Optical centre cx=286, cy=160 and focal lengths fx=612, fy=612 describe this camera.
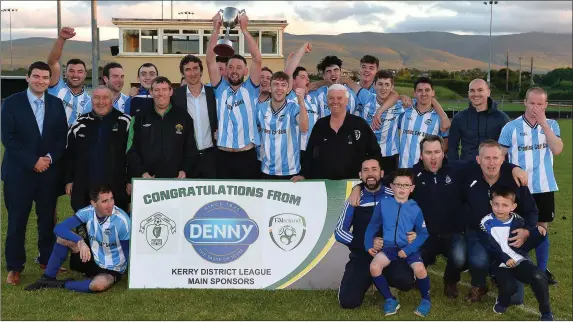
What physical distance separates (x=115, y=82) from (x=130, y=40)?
1143 inches

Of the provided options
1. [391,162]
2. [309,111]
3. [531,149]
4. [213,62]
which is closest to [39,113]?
[213,62]

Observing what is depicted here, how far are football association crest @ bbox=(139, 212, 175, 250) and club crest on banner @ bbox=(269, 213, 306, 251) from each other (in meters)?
0.90

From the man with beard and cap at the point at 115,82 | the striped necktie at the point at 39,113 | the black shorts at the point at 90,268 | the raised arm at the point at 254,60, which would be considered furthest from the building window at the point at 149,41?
the black shorts at the point at 90,268

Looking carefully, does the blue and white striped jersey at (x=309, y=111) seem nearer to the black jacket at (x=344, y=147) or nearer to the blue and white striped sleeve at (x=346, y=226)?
the black jacket at (x=344, y=147)

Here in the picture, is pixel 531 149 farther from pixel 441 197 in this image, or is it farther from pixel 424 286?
pixel 424 286

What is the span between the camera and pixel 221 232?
5438 mm

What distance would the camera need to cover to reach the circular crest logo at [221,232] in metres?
5.43

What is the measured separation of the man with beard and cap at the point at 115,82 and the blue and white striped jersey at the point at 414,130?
2963 millimetres

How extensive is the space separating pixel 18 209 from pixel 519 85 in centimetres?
6422

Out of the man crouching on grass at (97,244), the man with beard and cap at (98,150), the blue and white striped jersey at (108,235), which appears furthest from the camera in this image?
the man with beard and cap at (98,150)

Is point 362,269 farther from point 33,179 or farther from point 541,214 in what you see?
point 33,179

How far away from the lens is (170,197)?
5445mm

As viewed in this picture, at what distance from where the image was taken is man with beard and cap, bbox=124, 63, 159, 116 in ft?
19.6

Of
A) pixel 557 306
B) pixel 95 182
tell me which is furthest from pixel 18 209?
pixel 557 306
